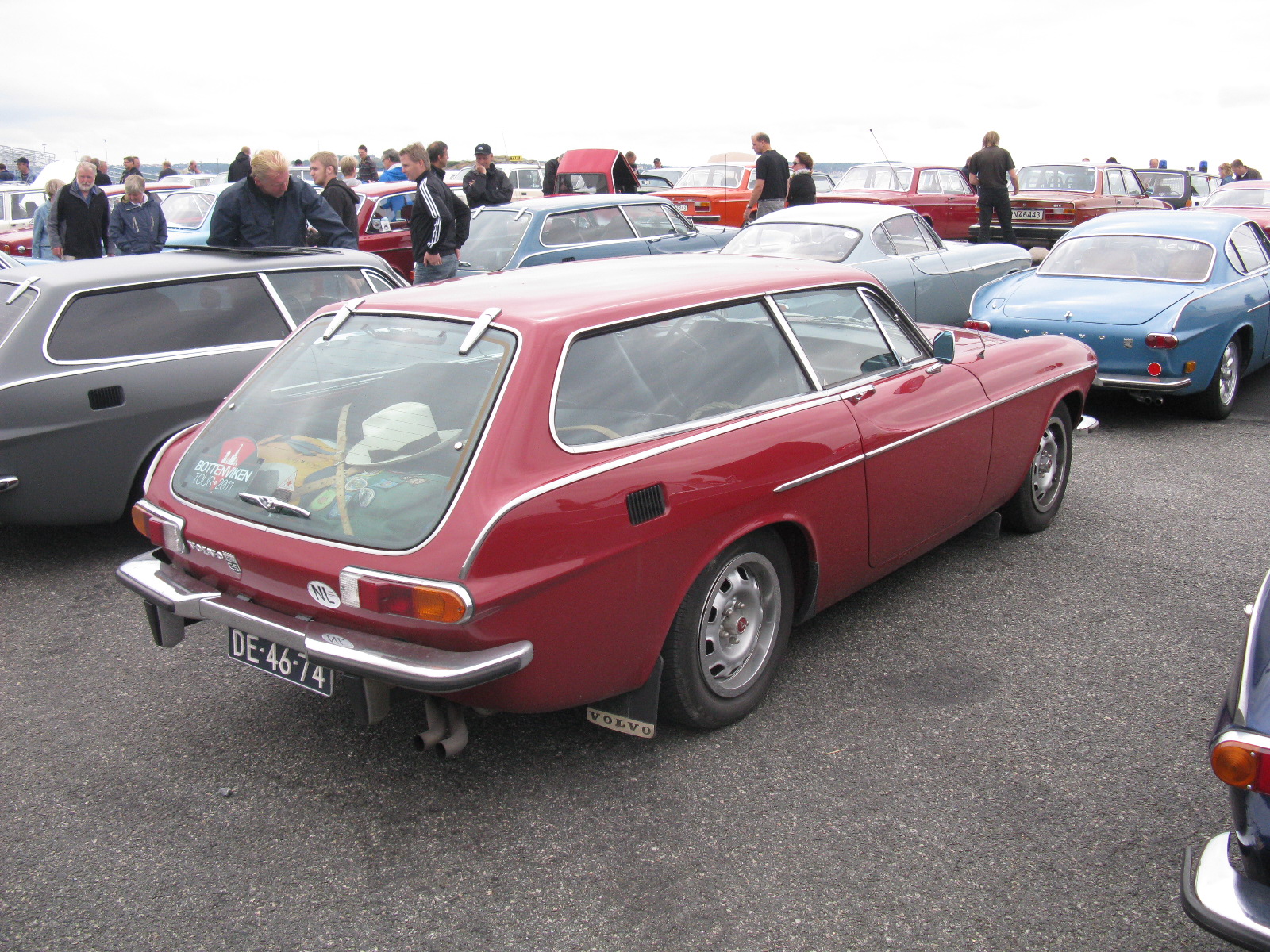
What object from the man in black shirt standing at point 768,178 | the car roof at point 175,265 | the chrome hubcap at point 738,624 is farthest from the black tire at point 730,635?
the man in black shirt standing at point 768,178

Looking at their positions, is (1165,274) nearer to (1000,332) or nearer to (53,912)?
(1000,332)

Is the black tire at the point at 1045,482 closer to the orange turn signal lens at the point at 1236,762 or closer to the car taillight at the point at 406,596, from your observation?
the orange turn signal lens at the point at 1236,762

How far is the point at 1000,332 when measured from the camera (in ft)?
23.7

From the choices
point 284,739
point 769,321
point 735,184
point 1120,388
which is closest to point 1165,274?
point 1120,388

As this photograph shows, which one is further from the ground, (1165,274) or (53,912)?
(1165,274)

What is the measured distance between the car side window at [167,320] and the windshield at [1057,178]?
1408 centimetres

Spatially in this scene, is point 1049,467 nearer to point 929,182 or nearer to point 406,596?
point 406,596

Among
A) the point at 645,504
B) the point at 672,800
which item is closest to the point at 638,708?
the point at 672,800

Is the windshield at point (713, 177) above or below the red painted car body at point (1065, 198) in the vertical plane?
above

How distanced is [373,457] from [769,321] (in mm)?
1495

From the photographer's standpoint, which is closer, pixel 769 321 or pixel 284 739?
pixel 284 739

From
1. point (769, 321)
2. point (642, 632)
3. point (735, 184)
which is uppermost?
point (735, 184)

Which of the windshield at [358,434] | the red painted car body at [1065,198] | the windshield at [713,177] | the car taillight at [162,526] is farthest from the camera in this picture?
the windshield at [713,177]

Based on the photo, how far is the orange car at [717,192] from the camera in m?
15.5
